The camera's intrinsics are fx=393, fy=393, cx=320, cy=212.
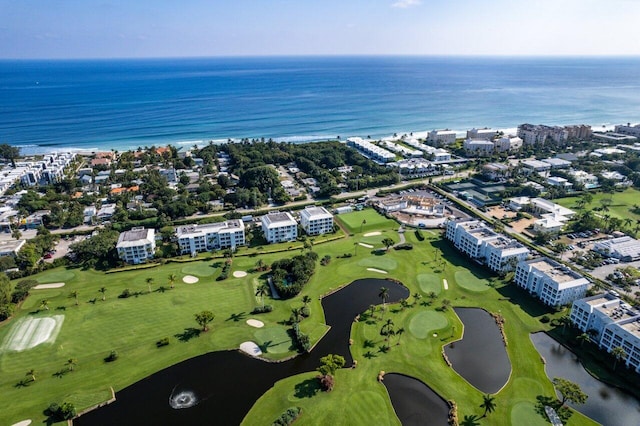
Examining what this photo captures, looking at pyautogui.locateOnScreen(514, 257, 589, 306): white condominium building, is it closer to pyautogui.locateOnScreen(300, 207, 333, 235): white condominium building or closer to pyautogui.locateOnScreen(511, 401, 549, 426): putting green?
pyautogui.locateOnScreen(511, 401, 549, 426): putting green

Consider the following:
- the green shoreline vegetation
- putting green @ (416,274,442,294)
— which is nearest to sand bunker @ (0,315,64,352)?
the green shoreline vegetation

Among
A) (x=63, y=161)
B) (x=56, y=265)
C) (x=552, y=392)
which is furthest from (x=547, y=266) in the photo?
(x=63, y=161)

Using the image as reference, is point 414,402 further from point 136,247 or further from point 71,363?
point 136,247

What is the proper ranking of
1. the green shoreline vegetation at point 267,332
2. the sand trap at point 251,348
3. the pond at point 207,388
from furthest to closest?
the sand trap at point 251,348 < the green shoreline vegetation at point 267,332 < the pond at point 207,388

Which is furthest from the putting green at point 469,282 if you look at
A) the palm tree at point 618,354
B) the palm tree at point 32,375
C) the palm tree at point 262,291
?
the palm tree at point 32,375

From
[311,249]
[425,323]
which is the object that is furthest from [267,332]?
[311,249]

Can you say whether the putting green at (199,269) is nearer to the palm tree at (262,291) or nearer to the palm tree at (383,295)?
the palm tree at (262,291)
